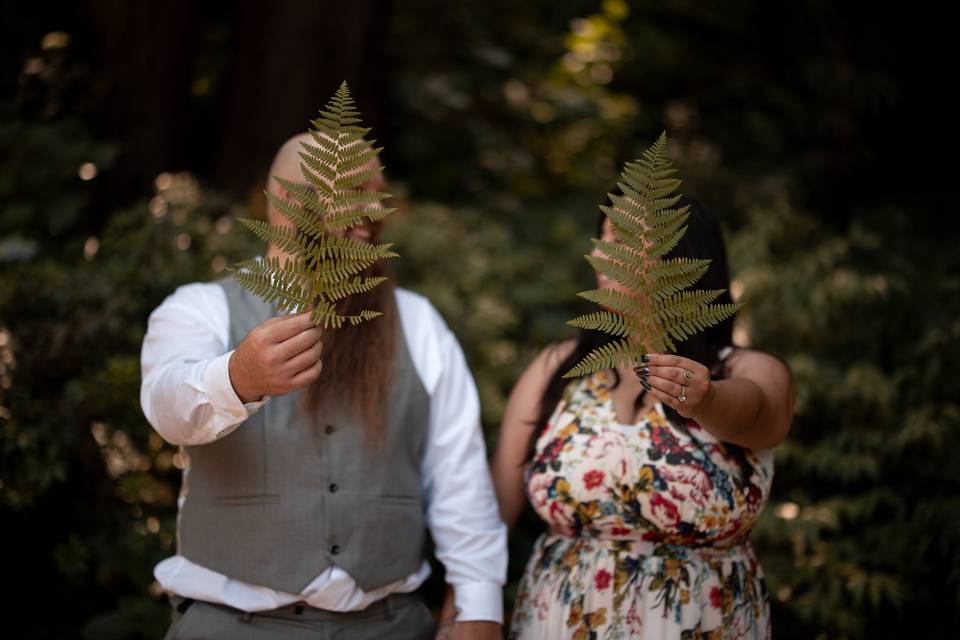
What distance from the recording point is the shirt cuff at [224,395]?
1.66 meters

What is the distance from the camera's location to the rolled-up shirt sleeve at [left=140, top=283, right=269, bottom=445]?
168cm

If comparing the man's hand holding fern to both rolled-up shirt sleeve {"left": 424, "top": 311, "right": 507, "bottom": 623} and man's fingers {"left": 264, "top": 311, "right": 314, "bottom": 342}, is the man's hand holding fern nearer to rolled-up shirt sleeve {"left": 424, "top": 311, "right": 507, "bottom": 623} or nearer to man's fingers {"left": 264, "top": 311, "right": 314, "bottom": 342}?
man's fingers {"left": 264, "top": 311, "right": 314, "bottom": 342}

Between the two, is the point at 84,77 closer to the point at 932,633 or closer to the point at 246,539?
the point at 246,539

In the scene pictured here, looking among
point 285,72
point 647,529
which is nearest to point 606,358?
point 647,529

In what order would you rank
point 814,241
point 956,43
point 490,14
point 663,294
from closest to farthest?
point 663,294
point 814,241
point 956,43
point 490,14

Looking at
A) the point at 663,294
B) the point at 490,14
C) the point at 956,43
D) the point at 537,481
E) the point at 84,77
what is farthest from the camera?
the point at 490,14

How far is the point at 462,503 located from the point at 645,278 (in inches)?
36.2

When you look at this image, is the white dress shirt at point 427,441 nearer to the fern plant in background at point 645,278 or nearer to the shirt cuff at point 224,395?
the shirt cuff at point 224,395

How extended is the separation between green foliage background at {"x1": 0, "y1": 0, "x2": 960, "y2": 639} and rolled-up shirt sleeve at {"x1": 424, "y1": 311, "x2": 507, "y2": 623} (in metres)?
0.55

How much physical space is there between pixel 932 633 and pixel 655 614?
62.2 inches

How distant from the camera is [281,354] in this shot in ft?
5.06

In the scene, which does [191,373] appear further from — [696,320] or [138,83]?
[138,83]

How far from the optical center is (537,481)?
2.11m

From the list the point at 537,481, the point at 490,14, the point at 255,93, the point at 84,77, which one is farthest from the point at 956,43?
the point at 84,77
